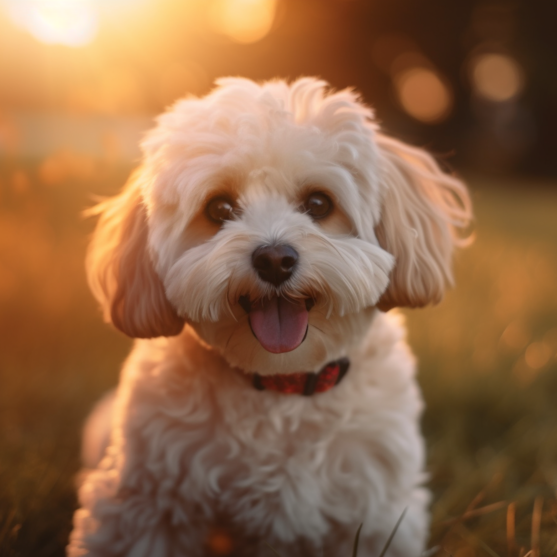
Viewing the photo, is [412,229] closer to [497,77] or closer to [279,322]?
[279,322]

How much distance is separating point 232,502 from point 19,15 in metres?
3.31

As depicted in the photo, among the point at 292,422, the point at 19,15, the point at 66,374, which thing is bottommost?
the point at 66,374

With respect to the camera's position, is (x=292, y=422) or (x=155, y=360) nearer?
(x=292, y=422)

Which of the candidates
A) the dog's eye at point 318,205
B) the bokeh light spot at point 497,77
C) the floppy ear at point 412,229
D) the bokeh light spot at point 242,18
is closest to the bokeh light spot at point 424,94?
the bokeh light spot at point 497,77

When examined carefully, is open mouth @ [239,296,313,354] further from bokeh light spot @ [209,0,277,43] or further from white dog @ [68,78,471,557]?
bokeh light spot @ [209,0,277,43]

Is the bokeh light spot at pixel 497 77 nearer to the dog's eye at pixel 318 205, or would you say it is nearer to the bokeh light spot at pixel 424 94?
the bokeh light spot at pixel 424 94

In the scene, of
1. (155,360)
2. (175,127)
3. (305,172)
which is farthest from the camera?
(155,360)

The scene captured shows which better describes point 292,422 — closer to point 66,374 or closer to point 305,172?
point 305,172

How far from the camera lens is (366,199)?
228 cm

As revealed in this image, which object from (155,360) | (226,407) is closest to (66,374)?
(155,360)

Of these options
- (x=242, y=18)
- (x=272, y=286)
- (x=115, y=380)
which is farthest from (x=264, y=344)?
(x=242, y=18)

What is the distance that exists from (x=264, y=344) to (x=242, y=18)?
9158 mm

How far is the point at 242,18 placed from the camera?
33.1 ft

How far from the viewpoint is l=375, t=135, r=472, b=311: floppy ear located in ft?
7.71
